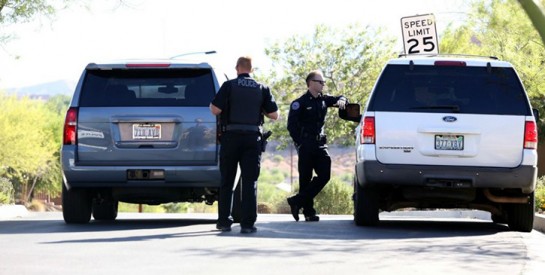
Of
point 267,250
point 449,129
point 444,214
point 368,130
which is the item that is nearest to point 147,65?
point 368,130

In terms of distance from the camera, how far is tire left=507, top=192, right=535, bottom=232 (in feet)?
50.9

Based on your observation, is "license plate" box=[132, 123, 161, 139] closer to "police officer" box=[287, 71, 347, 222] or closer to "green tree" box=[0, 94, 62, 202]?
"police officer" box=[287, 71, 347, 222]

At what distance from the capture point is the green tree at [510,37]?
86.8 feet

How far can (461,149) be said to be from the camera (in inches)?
583

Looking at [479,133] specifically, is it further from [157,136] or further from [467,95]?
[157,136]

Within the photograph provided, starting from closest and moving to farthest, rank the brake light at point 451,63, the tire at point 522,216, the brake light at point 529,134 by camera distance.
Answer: the brake light at point 529,134
the brake light at point 451,63
the tire at point 522,216

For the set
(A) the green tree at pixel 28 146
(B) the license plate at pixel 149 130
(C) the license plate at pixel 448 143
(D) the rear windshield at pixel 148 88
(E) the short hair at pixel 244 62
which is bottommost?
(A) the green tree at pixel 28 146

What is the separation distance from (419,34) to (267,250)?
978 centimetres

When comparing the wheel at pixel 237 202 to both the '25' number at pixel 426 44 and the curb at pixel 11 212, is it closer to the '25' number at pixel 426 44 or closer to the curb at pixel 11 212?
the curb at pixel 11 212

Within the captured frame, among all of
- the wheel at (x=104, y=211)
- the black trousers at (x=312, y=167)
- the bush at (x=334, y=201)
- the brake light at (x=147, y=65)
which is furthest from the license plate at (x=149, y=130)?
the bush at (x=334, y=201)

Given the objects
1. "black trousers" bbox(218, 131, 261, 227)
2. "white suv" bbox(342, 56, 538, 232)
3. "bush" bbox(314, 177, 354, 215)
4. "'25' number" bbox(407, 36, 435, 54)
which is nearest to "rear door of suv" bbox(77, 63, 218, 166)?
"black trousers" bbox(218, 131, 261, 227)

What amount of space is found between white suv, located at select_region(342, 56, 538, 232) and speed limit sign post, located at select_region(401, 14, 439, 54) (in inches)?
232

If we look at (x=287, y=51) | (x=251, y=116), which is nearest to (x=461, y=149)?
(x=251, y=116)

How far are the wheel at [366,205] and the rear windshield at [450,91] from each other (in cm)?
114
